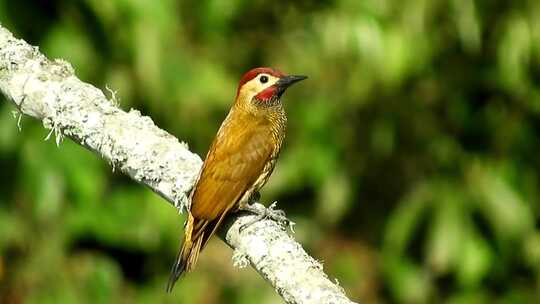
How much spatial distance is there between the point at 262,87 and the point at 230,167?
0.56 meters

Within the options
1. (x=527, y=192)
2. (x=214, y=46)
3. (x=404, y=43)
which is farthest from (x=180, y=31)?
(x=527, y=192)

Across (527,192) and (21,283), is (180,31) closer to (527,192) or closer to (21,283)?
(21,283)

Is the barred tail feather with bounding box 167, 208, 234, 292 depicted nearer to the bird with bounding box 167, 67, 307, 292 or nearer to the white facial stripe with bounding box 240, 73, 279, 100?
the bird with bounding box 167, 67, 307, 292

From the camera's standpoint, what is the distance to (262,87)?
17.2 feet

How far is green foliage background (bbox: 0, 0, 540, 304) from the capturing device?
616 cm

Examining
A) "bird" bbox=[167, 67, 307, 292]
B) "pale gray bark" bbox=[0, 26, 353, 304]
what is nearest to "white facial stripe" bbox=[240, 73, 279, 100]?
"bird" bbox=[167, 67, 307, 292]

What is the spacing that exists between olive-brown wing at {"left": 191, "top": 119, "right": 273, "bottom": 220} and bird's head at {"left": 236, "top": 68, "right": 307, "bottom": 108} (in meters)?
0.19

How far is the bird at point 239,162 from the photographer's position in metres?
4.43

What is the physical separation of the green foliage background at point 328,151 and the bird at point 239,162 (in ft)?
2.79

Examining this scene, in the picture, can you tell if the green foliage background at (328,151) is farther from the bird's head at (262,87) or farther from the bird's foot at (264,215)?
the bird's foot at (264,215)

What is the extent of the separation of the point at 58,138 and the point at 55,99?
141mm

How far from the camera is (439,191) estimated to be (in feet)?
22.3

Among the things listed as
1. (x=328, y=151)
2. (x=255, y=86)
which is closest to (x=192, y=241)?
(x=255, y=86)

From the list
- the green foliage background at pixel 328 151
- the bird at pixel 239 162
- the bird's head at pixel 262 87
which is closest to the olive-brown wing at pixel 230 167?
the bird at pixel 239 162
